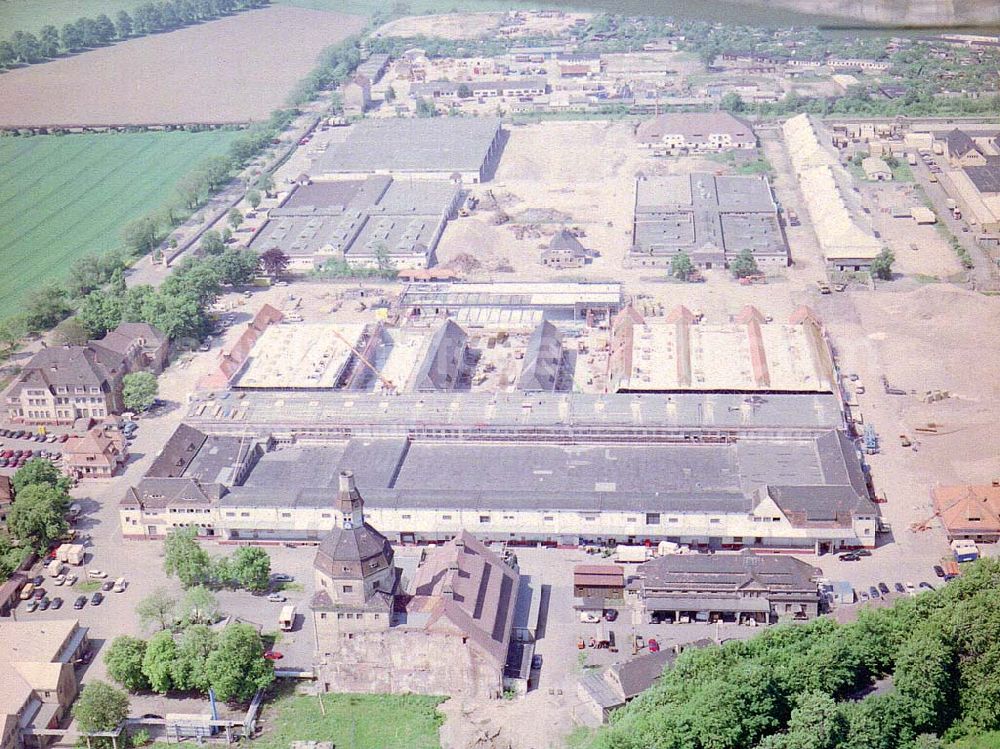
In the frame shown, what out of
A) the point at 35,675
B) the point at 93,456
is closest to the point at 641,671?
the point at 35,675

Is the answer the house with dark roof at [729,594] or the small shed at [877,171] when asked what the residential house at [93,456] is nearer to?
the house with dark roof at [729,594]

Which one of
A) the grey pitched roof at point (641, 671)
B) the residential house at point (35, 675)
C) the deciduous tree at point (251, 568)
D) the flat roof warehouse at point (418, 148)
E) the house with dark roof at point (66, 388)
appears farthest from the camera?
the flat roof warehouse at point (418, 148)

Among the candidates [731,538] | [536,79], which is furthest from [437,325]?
[536,79]

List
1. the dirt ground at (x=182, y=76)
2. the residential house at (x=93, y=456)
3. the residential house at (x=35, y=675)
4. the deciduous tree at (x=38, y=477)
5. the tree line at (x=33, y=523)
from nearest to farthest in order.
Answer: the residential house at (x=35, y=675), the tree line at (x=33, y=523), the deciduous tree at (x=38, y=477), the residential house at (x=93, y=456), the dirt ground at (x=182, y=76)

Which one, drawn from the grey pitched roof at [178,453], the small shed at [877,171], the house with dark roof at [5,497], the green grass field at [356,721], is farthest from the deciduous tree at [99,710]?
the small shed at [877,171]

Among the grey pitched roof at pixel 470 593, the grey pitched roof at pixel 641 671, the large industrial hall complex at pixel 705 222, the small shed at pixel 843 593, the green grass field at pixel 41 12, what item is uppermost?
the green grass field at pixel 41 12
